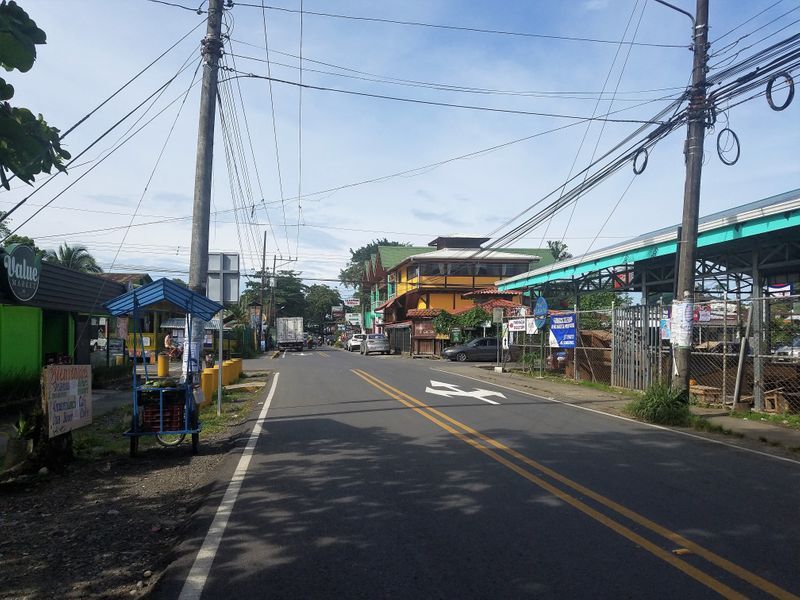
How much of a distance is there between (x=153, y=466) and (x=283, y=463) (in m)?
1.89

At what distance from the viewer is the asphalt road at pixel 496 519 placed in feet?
15.0

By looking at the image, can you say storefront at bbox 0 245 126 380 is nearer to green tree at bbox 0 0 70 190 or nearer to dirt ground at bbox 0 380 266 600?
dirt ground at bbox 0 380 266 600

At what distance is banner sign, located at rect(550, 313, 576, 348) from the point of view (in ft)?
70.0

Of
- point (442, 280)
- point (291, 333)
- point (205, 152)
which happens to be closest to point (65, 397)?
point (205, 152)

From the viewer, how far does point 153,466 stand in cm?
898

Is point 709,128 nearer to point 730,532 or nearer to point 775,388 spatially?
point 775,388

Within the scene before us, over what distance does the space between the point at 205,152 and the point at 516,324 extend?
16028mm

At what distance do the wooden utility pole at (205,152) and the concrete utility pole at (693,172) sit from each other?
9.56 m

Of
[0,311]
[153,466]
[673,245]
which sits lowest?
[153,466]

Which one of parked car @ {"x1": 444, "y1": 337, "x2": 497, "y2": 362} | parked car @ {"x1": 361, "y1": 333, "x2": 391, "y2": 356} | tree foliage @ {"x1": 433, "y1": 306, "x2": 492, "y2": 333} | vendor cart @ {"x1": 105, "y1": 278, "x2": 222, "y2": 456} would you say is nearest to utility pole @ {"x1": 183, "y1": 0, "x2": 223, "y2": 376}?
vendor cart @ {"x1": 105, "y1": 278, "x2": 222, "y2": 456}

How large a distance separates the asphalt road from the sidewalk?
4.10 ft

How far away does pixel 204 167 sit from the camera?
13.2m

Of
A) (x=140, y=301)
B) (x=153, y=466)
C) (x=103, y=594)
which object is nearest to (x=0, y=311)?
(x=140, y=301)

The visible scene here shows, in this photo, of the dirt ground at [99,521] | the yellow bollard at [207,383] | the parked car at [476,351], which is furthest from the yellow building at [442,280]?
the dirt ground at [99,521]
